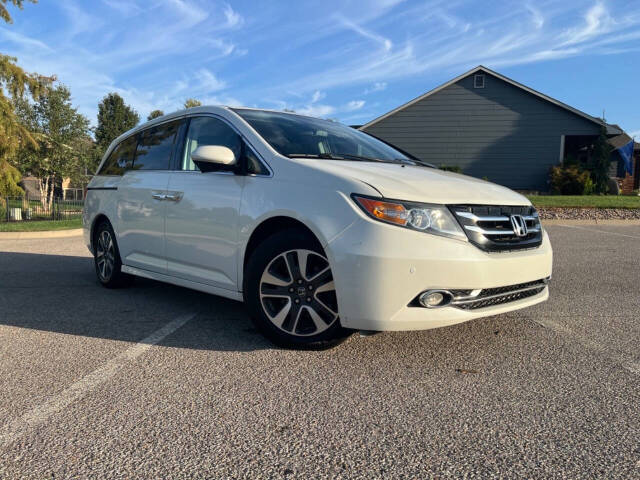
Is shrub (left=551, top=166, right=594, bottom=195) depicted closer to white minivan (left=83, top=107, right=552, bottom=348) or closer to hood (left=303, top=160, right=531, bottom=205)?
white minivan (left=83, top=107, right=552, bottom=348)

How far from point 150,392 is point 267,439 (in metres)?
0.82

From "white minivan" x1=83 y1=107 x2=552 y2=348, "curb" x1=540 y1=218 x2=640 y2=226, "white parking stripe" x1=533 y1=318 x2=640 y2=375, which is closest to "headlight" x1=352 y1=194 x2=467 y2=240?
"white minivan" x1=83 y1=107 x2=552 y2=348

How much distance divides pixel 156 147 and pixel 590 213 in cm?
1375

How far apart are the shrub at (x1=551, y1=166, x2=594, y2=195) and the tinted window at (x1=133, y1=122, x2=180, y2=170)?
18936mm

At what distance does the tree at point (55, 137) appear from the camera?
25609mm

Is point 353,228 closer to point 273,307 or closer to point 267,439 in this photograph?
point 273,307

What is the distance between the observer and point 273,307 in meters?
3.40

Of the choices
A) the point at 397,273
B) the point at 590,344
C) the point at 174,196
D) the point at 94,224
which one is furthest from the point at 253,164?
the point at 94,224

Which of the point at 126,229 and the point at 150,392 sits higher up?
the point at 126,229

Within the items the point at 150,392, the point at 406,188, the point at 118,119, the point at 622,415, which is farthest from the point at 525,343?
the point at 118,119

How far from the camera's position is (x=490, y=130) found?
2244cm

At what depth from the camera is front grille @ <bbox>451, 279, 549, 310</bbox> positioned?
9.86 ft

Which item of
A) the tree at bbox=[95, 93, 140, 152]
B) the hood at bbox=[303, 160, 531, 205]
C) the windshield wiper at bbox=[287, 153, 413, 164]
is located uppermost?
the tree at bbox=[95, 93, 140, 152]

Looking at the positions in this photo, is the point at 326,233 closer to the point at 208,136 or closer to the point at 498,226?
the point at 498,226
